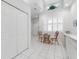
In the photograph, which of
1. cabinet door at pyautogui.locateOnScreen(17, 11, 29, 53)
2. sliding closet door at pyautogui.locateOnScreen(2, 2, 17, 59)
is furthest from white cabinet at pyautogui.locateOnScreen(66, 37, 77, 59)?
sliding closet door at pyautogui.locateOnScreen(2, 2, 17, 59)

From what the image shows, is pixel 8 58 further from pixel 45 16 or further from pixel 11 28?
pixel 45 16

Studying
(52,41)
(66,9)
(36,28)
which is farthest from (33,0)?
(36,28)

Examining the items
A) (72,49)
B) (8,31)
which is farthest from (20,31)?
(72,49)

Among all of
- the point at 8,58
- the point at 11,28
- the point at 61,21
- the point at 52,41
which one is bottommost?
the point at 52,41

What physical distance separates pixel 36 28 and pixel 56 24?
321 centimetres

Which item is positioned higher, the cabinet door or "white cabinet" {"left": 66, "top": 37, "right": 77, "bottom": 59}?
the cabinet door

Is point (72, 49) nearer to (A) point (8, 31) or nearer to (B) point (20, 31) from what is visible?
(B) point (20, 31)

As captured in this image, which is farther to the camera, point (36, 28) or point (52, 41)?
point (36, 28)

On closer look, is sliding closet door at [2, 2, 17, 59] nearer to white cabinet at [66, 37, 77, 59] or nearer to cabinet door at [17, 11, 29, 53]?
cabinet door at [17, 11, 29, 53]

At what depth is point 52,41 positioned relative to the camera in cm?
718

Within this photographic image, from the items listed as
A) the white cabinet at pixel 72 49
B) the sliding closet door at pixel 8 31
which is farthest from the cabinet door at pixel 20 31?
the white cabinet at pixel 72 49

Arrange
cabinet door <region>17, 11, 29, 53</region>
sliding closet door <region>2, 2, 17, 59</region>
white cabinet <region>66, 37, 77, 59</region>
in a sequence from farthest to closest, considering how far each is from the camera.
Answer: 1. white cabinet <region>66, 37, 77, 59</region>
2. cabinet door <region>17, 11, 29, 53</region>
3. sliding closet door <region>2, 2, 17, 59</region>

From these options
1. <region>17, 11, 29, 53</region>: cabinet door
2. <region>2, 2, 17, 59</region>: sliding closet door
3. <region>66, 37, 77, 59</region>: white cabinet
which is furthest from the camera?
<region>66, 37, 77, 59</region>: white cabinet

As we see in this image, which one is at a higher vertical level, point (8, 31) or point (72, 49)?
point (8, 31)
